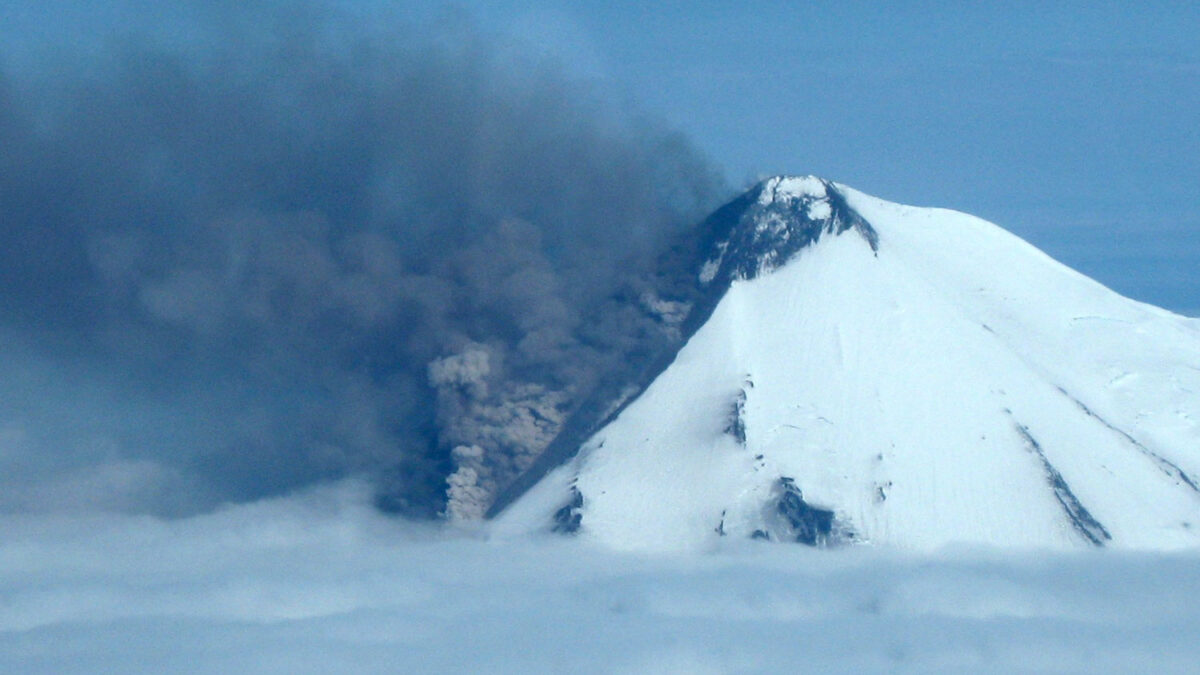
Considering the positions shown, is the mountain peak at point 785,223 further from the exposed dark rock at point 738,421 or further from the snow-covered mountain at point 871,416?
the exposed dark rock at point 738,421

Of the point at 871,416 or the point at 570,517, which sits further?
the point at 871,416

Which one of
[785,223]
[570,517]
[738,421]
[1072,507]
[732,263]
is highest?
[785,223]

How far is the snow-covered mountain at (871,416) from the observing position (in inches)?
3063

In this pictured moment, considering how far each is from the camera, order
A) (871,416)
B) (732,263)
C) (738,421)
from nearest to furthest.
A: (738,421), (871,416), (732,263)

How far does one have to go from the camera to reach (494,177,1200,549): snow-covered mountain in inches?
3063

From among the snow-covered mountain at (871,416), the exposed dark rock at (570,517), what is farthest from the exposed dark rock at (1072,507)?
the exposed dark rock at (570,517)

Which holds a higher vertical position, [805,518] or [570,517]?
[570,517]

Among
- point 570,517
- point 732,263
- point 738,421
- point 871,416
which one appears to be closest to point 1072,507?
point 871,416

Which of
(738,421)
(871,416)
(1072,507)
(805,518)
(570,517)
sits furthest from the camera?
(871,416)

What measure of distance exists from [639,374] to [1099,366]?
23562mm

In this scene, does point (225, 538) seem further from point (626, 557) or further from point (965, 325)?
point (965, 325)

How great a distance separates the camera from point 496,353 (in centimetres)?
9050

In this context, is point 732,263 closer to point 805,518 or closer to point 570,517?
point 805,518

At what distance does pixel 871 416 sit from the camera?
264 feet
